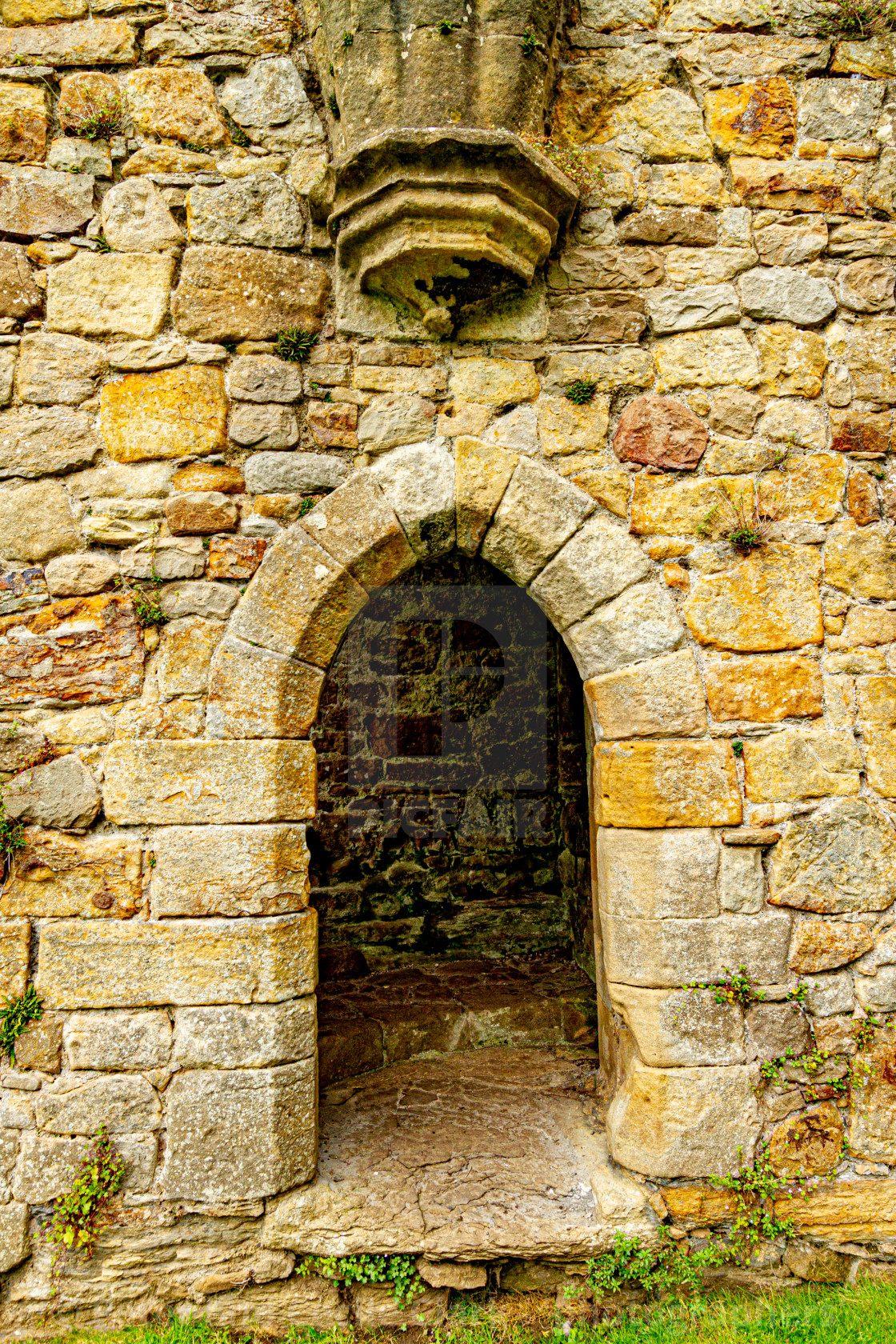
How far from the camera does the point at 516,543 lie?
2.65 meters

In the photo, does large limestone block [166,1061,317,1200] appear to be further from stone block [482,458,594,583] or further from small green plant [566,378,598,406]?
small green plant [566,378,598,406]

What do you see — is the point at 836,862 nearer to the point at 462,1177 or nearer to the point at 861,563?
the point at 861,563

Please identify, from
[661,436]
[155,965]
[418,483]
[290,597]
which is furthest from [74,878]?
[661,436]

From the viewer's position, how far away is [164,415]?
2.58m

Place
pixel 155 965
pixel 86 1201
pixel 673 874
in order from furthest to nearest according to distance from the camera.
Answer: pixel 673 874
pixel 155 965
pixel 86 1201

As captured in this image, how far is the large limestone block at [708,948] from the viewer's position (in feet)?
8.21

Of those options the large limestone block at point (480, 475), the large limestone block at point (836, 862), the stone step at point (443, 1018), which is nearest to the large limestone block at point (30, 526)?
the large limestone block at point (480, 475)

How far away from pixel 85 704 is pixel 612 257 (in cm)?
236

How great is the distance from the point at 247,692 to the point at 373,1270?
5.99 ft

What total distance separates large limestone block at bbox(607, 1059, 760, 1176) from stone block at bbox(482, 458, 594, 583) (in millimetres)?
1752

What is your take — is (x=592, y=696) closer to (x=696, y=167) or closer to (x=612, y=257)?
(x=612, y=257)

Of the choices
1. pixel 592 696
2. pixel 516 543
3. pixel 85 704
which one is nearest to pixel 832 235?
pixel 516 543

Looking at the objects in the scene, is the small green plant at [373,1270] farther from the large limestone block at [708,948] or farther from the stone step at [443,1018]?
the large limestone block at [708,948]

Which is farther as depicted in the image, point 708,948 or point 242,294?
point 242,294
